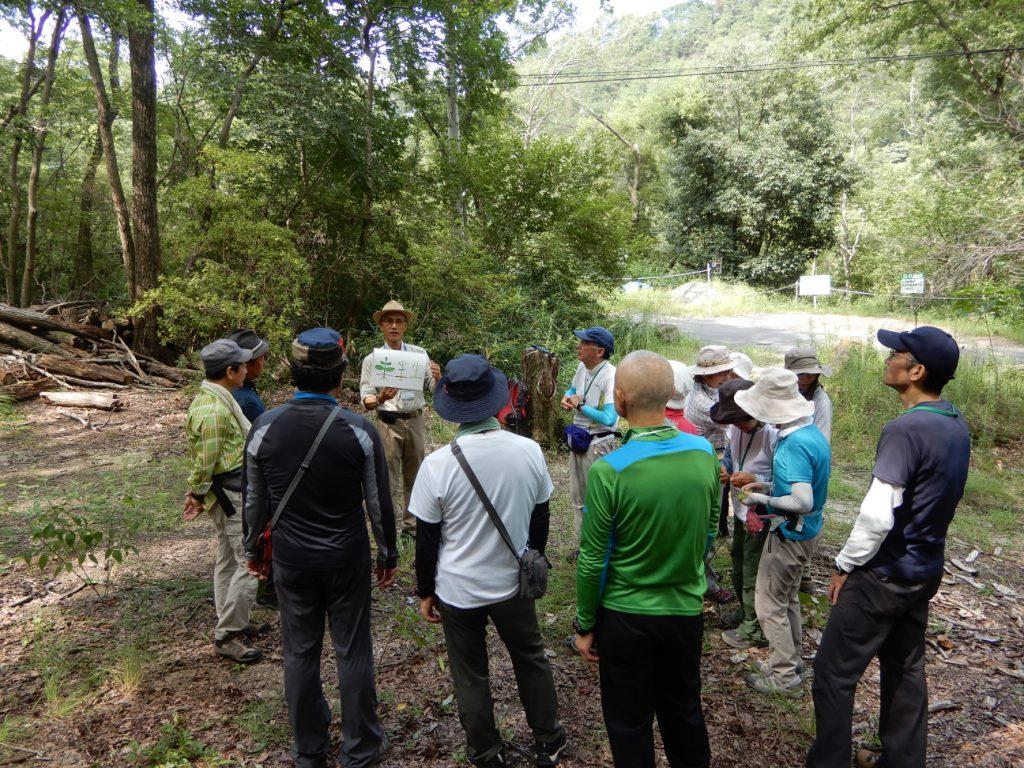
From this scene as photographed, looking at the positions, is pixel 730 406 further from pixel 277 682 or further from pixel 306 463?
pixel 277 682

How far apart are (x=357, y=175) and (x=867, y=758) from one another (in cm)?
1115

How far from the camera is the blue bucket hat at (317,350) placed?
2.54 m

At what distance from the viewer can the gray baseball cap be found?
3250 millimetres

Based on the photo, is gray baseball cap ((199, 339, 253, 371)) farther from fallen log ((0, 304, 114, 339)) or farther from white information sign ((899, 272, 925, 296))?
white information sign ((899, 272, 925, 296))

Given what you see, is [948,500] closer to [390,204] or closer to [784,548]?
[784,548]

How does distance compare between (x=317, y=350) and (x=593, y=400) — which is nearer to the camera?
(x=317, y=350)

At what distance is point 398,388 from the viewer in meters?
4.68

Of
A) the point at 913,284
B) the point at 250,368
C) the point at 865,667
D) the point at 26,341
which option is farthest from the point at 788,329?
the point at 26,341

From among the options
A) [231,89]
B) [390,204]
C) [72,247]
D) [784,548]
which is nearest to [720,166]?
[390,204]

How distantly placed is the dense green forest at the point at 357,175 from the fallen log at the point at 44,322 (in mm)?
762

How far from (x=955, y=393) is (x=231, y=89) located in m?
12.5

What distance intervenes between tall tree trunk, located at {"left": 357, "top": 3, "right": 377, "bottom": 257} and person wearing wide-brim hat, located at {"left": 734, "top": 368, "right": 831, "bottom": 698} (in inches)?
381

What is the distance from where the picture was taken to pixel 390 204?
11.7m

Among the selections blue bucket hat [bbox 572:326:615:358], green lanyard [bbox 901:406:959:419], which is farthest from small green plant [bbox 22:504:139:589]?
green lanyard [bbox 901:406:959:419]
